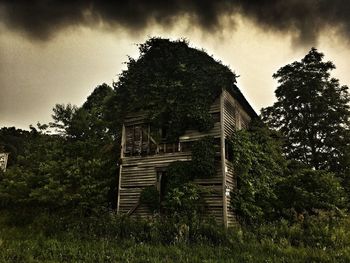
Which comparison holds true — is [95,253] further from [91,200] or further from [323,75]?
[323,75]

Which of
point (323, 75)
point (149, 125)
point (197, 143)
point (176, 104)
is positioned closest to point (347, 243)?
point (197, 143)

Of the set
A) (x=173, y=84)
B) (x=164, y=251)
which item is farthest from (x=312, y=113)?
(x=164, y=251)

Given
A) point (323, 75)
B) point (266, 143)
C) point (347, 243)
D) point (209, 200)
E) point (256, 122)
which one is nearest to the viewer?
point (347, 243)

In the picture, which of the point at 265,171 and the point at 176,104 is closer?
the point at 176,104

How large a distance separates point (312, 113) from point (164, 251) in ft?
67.6

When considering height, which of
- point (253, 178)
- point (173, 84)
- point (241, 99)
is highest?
point (241, 99)

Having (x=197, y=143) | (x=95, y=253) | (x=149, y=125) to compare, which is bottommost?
(x=95, y=253)

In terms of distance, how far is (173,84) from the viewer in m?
17.0

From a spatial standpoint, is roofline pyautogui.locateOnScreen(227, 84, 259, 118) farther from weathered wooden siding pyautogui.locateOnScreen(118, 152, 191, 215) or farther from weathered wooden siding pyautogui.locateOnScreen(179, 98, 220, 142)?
weathered wooden siding pyautogui.locateOnScreen(118, 152, 191, 215)

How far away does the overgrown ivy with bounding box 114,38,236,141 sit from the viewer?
16797 mm

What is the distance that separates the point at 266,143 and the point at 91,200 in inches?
483

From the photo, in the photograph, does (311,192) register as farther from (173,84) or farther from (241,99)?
(173,84)

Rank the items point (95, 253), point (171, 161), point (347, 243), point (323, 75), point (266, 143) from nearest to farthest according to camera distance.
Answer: point (95, 253) < point (347, 243) < point (171, 161) < point (266, 143) < point (323, 75)

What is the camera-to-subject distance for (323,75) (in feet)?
84.9
